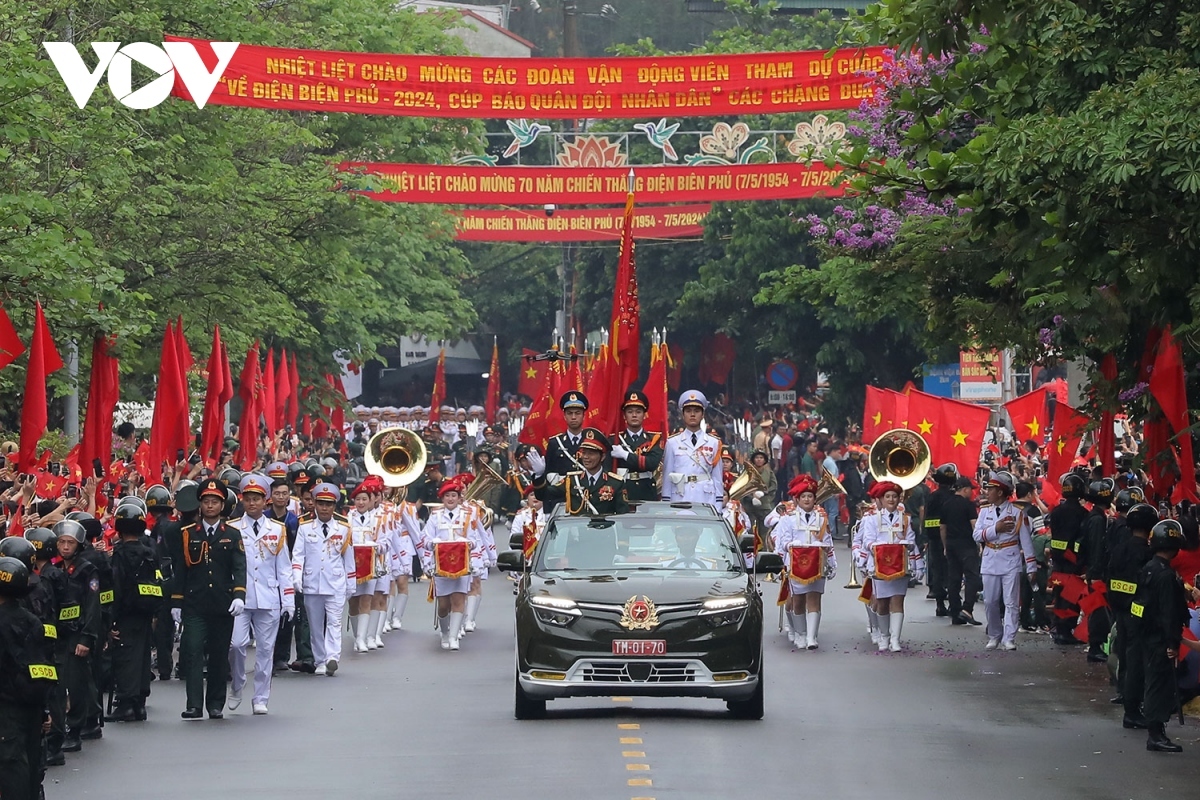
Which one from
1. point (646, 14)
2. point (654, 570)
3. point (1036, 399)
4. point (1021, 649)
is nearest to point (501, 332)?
point (646, 14)

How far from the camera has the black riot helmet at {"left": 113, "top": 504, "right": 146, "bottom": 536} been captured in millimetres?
16516

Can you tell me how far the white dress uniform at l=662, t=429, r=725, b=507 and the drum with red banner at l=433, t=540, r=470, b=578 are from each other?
209 centimetres

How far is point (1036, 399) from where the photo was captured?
1123 inches

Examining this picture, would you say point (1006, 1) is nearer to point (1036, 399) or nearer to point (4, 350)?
point (4, 350)

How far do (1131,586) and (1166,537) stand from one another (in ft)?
1.87

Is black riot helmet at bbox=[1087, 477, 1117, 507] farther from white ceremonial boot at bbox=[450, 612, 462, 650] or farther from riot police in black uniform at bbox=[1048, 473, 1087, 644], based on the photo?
white ceremonial boot at bbox=[450, 612, 462, 650]

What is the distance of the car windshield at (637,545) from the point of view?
1638cm

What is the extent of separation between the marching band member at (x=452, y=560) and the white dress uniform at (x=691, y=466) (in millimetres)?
2064

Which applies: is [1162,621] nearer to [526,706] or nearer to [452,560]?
[526,706]

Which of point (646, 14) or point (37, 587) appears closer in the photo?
point (37, 587)

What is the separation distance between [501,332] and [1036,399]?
187ft

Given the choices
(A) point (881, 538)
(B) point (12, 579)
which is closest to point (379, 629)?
(A) point (881, 538)

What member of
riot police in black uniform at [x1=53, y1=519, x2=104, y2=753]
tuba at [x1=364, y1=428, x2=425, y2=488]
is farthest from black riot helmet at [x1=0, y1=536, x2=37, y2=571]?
tuba at [x1=364, y1=428, x2=425, y2=488]

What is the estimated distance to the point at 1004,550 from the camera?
22.0 meters
